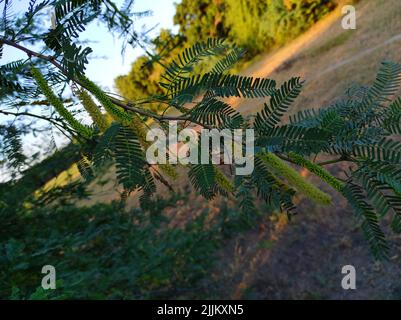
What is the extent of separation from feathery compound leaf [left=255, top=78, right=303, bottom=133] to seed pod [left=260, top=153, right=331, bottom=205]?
0.24ft

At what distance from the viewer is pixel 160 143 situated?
107 centimetres

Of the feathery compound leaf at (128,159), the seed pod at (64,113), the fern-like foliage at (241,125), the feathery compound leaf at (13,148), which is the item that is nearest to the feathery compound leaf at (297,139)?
the fern-like foliage at (241,125)

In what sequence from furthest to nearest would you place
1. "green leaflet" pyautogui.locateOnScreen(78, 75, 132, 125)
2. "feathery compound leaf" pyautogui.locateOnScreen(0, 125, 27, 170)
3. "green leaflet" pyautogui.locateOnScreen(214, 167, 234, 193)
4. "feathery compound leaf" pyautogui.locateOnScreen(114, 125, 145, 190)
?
1. "feathery compound leaf" pyautogui.locateOnScreen(0, 125, 27, 170)
2. "green leaflet" pyautogui.locateOnScreen(214, 167, 234, 193)
3. "green leaflet" pyautogui.locateOnScreen(78, 75, 132, 125)
4. "feathery compound leaf" pyautogui.locateOnScreen(114, 125, 145, 190)

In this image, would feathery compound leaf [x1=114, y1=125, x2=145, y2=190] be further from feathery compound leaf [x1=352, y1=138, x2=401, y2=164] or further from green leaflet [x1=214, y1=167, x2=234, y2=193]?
feathery compound leaf [x1=352, y1=138, x2=401, y2=164]

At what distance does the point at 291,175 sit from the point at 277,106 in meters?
0.18

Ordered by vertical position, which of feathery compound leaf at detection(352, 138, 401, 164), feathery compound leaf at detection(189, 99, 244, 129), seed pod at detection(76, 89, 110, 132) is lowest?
feathery compound leaf at detection(352, 138, 401, 164)

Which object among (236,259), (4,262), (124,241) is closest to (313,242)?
(236,259)

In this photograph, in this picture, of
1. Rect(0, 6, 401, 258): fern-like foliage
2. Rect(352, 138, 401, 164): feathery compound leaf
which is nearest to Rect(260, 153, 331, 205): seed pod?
Rect(0, 6, 401, 258): fern-like foliage

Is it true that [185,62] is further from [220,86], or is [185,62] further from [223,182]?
[223,182]

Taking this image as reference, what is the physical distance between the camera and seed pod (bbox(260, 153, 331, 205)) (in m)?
0.96

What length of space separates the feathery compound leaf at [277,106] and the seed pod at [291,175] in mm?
73
